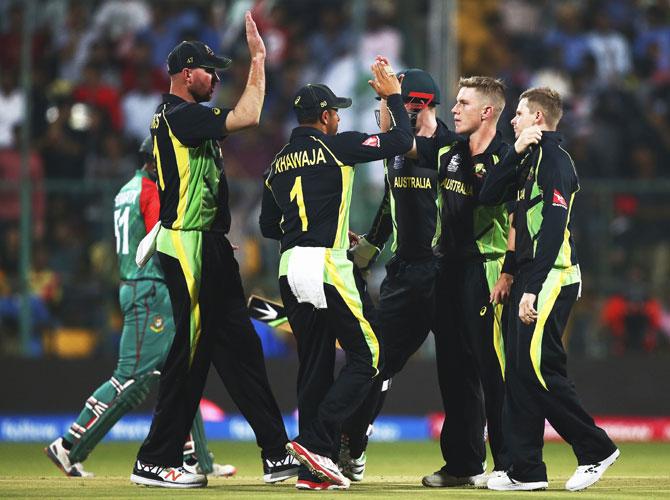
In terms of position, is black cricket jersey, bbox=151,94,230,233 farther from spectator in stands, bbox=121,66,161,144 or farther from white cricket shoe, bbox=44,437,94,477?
spectator in stands, bbox=121,66,161,144

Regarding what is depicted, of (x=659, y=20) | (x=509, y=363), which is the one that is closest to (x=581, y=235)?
(x=659, y=20)

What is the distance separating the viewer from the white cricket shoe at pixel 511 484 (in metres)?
7.65

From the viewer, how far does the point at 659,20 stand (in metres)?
17.7

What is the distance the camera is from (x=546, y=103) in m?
7.89

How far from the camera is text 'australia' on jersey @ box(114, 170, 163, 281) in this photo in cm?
918

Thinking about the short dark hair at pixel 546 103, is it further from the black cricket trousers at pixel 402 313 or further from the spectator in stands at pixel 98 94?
the spectator in stands at pixel 98 94

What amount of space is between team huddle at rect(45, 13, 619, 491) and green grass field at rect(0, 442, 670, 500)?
0.26 meters

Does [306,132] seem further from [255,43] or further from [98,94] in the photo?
[98,94]

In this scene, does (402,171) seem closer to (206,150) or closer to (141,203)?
(206,150)

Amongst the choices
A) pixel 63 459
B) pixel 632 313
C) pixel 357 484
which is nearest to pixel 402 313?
pixel 357 484

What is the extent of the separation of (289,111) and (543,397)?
8837 millimetres

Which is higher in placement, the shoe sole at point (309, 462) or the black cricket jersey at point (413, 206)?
the black cricket jersey at point (413, 206)

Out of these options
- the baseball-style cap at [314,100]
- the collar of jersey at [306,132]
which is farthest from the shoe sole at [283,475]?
the baseball-style cap at [314,100]

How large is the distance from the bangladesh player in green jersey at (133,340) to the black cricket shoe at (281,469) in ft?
3.27
